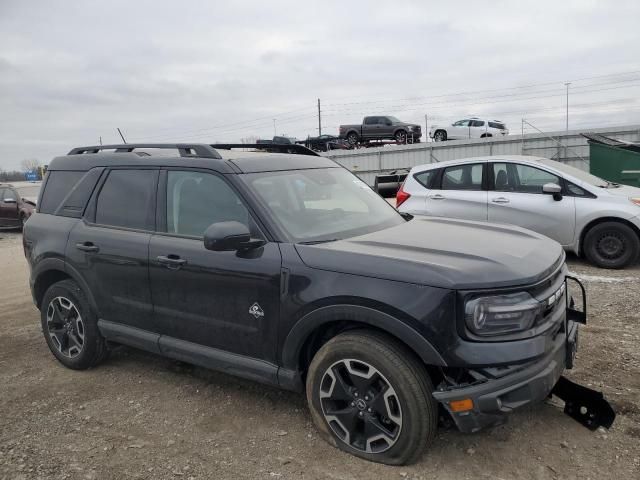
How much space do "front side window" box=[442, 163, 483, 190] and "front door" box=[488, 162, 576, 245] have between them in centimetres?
23

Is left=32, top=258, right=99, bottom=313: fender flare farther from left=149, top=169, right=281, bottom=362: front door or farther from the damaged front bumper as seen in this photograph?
the damaged front bumper

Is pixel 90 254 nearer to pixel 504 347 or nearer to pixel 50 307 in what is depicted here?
pixel 50 307

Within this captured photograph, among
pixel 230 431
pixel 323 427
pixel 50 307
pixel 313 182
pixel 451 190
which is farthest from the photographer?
pixel 451 190

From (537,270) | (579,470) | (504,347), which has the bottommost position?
(579,470)

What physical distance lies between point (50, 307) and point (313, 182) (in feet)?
8.30

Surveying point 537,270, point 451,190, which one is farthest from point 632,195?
point 537,270

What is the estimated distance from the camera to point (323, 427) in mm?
3078

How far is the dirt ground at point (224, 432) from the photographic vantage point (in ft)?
9.41

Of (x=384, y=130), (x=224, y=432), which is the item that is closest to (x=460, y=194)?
(x=224, y=432)

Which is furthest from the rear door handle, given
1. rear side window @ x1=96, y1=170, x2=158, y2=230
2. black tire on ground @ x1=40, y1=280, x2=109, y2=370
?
black tire on ground @ x1=40, y1=280, x2=109, y2=370

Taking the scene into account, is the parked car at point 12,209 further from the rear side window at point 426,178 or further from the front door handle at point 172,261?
the front door handle at point 172,261

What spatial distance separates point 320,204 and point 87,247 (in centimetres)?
186

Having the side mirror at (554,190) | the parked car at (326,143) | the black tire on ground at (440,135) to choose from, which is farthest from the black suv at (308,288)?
the black tire on ground at (440,135)

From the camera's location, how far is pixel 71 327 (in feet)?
14.2
